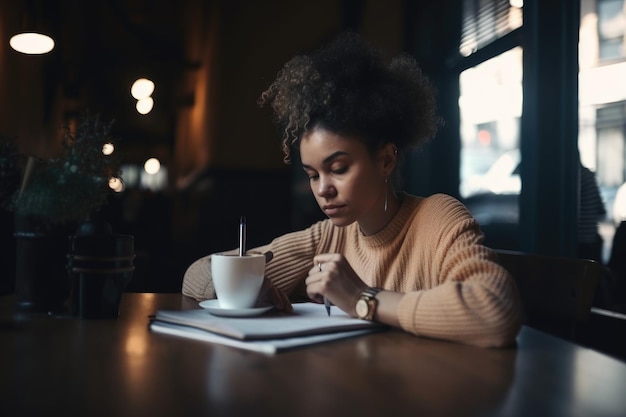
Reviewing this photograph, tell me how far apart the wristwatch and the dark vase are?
57 cm

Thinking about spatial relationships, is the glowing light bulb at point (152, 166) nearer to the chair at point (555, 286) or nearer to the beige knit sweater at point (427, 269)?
the beige knit sweater at point (427, 269)

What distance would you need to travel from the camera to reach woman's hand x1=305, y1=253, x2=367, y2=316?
114cm

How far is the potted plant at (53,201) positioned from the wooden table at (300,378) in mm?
187

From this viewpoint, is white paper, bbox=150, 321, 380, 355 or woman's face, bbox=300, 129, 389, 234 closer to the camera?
white paper, bbox=150, 321, 380, 355

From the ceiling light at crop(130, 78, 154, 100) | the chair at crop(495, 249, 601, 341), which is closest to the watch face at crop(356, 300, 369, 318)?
the chair at crop(495, 249, 601, 341)

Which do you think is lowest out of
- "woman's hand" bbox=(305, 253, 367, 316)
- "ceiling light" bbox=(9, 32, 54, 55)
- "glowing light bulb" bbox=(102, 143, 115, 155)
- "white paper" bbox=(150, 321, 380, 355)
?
"white paper" bbox=(150, 321, 380, 355)

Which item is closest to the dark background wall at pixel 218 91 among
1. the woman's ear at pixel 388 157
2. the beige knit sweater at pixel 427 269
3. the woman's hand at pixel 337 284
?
the beige knit sweater at pixel 427 269

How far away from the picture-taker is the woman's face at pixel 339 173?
1.46 m

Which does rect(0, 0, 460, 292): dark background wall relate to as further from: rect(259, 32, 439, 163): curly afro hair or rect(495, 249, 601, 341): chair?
rect(495, 249, 601, 341): chair

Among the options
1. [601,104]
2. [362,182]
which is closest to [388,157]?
[362,182]

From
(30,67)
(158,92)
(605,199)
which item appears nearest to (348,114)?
(605,199)

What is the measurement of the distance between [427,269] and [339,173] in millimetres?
302

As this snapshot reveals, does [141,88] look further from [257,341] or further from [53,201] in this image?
[257,341]

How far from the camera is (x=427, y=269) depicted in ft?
4.83
